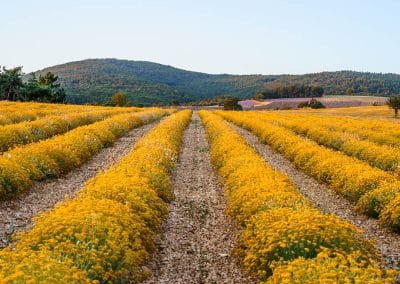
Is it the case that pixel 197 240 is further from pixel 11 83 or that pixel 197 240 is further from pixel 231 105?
pixel 231 105

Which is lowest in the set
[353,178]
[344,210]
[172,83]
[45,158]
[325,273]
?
[344,210]

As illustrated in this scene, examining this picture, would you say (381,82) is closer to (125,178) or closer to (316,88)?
(316,88)

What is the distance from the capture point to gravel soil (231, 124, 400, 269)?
9739mm

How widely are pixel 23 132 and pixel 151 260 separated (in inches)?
581

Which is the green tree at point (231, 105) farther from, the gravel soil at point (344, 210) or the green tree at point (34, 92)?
the gravel soil at point (344, 210)

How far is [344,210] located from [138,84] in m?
144

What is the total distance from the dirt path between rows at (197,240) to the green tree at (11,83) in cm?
6230

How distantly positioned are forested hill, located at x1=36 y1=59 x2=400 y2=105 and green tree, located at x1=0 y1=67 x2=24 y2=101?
138 ft

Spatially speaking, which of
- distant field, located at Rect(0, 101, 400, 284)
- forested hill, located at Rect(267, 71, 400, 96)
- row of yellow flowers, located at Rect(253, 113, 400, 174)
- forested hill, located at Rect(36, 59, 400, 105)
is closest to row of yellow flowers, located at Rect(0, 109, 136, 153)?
distant field, located at Rect(0, 101, 400, 284)

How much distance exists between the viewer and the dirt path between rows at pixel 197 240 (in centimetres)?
832

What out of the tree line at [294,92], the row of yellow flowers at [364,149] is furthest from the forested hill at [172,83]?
the row of yellow flowers at [364,149]

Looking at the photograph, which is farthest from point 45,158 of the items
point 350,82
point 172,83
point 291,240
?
point 172,83

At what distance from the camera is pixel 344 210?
514 inches

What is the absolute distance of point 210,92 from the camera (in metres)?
165
